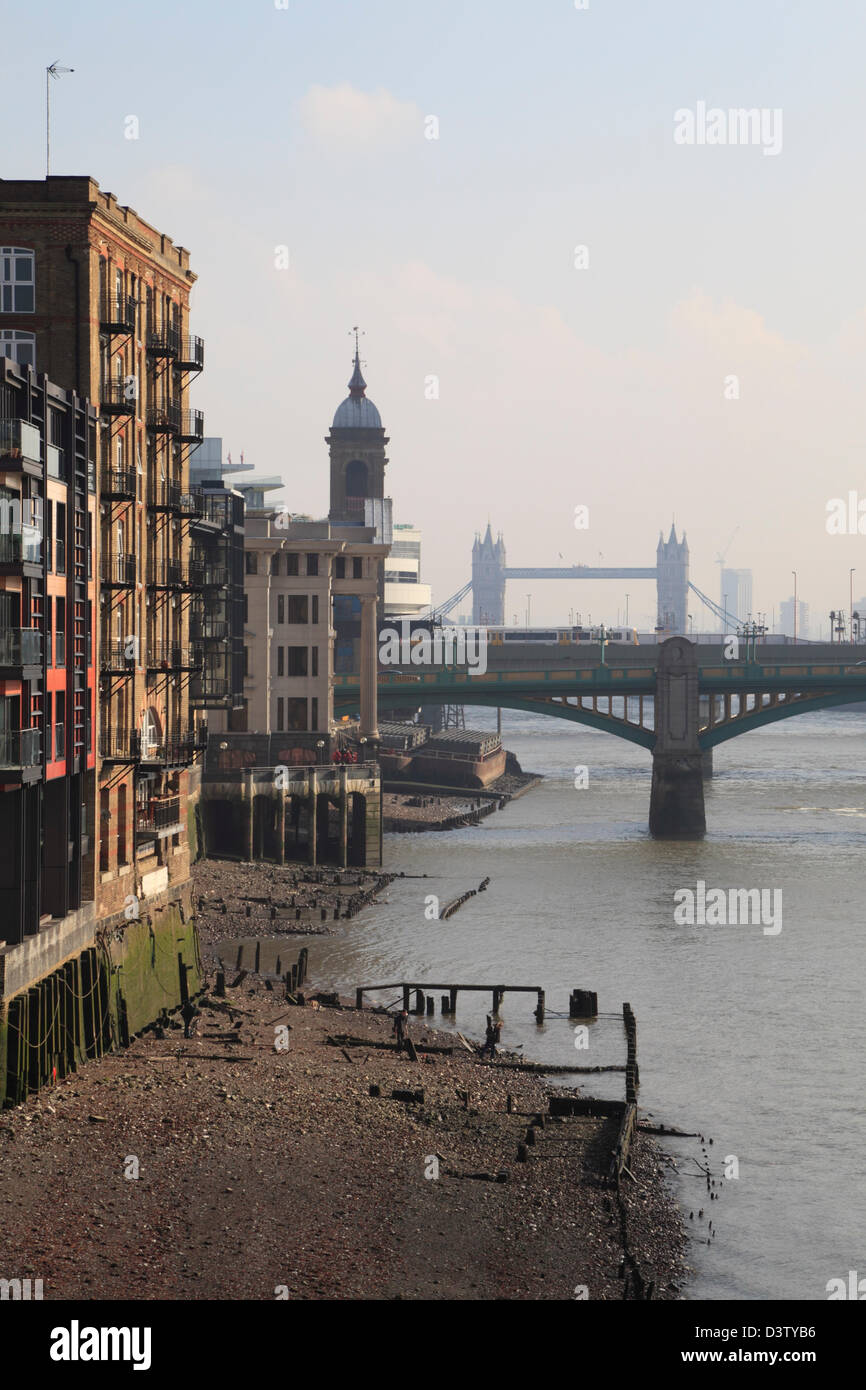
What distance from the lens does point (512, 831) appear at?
102000 millimetres

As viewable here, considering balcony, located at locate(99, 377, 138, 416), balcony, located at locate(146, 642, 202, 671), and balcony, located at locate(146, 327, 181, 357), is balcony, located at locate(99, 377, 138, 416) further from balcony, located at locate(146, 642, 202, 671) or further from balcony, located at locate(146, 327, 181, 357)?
balcony, located at locate(146, 642, 202, 671)

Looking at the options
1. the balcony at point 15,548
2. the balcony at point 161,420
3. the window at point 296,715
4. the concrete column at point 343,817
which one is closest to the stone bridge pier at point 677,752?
the window at point 296,715

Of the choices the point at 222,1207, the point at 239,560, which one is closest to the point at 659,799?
the point at 239,560

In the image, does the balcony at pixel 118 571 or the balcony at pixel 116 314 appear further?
the balcony at pixel 118 571

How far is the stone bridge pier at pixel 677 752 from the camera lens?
9838 cm

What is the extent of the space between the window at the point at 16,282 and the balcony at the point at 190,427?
319 inches

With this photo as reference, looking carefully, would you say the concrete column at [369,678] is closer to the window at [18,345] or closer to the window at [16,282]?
the window at [18,345]

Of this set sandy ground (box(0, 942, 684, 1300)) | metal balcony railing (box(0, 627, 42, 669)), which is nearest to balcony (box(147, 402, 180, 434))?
metal balcony railing (box(0, 627, 42, 669))

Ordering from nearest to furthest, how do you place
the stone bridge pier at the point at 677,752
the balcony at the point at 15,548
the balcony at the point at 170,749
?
1. the balcony at the point at 15,548
2. the balcony at the point at 170,749
3. the stone bridge pier at the point at 677,752

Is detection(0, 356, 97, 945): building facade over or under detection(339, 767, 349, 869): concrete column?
over

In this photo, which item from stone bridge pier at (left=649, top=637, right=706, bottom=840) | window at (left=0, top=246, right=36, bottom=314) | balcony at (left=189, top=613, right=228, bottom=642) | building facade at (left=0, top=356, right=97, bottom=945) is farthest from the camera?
stone bridge pier at (left=649, top=637, right=706, bottom=840)

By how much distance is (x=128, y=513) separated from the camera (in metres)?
47.4

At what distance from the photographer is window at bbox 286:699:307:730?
89000 millimetres

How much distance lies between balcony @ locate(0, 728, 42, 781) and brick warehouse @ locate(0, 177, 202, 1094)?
197cm
